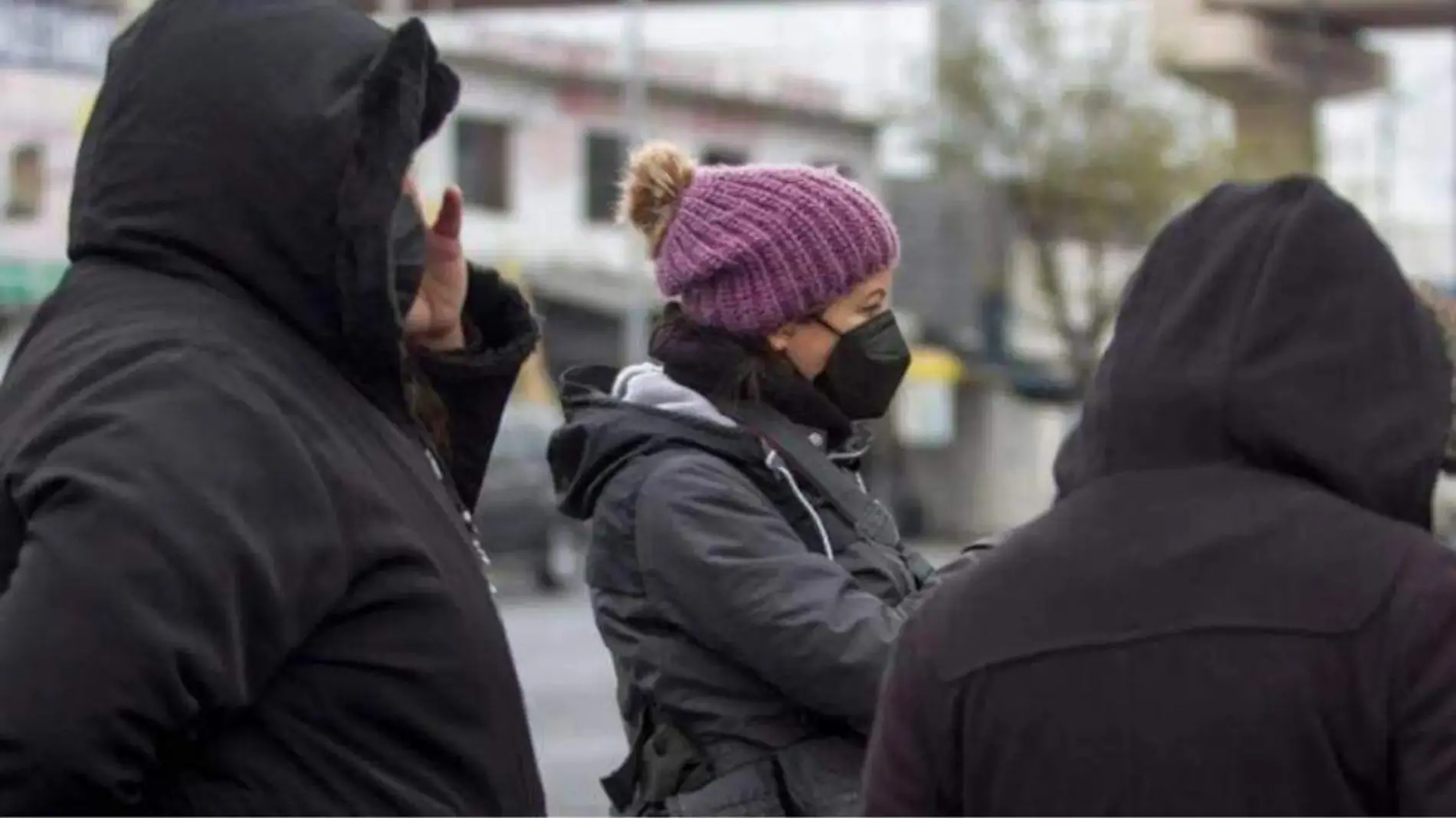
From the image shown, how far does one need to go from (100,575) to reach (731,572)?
4.34ft

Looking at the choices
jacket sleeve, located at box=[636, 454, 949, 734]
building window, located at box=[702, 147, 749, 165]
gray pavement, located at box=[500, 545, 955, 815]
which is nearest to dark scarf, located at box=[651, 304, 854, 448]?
jacket sleeve, located at box=[636, 454, 949, 734]

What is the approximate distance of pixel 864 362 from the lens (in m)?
3.87

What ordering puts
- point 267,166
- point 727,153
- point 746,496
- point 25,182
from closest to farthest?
point 267,166 → point 746,496 → point 25,182 → point 727,153

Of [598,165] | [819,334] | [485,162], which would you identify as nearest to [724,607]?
[819,334]

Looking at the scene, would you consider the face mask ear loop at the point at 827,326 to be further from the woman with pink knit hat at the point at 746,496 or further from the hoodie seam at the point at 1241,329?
the hoodie seam at the point at 1241,329

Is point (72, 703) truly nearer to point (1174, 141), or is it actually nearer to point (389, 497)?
point (389, 497)

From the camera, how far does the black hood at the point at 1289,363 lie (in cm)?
227

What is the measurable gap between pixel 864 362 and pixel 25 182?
30468 millimetres

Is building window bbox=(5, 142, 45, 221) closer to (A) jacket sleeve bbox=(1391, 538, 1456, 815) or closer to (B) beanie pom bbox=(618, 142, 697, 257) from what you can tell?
(B) beanie pom bbox=(618, 142, 697, 257)

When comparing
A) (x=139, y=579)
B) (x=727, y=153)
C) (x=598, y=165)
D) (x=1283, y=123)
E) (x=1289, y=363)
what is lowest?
(x=727, y=153)

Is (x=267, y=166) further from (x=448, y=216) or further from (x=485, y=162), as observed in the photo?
(x=485, y=162)

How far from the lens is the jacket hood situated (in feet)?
12.3

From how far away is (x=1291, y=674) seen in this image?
2209mm

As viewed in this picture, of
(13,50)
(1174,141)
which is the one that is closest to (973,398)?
(1174,141)
